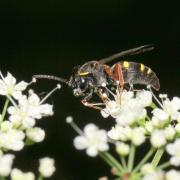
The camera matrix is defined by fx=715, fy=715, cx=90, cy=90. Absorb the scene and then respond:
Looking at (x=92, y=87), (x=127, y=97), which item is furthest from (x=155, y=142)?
(x=92, y=87)

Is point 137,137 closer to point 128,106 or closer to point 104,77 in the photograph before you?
point 128,106

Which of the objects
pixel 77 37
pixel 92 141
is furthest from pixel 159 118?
pixel 77 37

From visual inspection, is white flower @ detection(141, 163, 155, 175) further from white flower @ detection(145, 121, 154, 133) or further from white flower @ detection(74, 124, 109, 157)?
white flower @ detection(145, 121, 154, 133)

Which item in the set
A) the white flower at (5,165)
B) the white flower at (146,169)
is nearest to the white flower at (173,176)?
the white flower at (146,169)

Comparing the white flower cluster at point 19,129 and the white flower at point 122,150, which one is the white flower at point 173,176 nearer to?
the white flower at point 122,150

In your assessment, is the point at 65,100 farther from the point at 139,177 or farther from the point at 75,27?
the point at 139,177

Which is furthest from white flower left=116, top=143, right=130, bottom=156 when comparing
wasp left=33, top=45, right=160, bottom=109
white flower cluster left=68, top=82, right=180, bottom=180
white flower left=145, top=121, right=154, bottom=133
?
wasp left=33, top=45, right=160, bottom=109
